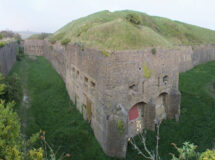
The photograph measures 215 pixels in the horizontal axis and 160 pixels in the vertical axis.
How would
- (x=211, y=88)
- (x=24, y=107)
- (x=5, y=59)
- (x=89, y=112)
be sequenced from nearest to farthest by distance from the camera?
(x=89, y=112), (x=24, y=107), (x=211, y=88), (x=5, y=59)

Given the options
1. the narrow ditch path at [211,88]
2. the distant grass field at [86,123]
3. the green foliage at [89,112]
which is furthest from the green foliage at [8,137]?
the narrow ditch path at [211,88]

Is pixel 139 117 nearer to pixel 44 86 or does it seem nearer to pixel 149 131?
pixel 149 131

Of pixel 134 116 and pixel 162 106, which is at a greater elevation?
pixel 162 106

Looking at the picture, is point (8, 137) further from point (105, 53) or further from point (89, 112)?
point (89, 112)

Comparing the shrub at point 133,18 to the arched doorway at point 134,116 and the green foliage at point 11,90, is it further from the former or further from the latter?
the green foliage at point 11,90

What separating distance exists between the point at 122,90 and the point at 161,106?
4857mm

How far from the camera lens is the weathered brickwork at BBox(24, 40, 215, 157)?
10414mm

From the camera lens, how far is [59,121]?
1412 centimetres

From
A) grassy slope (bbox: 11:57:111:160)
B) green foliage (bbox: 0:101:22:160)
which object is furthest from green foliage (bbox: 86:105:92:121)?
green foliage (bbox: 0:101:22:160)

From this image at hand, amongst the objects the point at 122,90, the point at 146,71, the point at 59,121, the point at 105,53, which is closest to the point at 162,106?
the point at 146,71

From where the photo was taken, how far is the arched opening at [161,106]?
1382cm

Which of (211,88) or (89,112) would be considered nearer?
(89,112)

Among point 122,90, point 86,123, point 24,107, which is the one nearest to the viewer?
point 122,90

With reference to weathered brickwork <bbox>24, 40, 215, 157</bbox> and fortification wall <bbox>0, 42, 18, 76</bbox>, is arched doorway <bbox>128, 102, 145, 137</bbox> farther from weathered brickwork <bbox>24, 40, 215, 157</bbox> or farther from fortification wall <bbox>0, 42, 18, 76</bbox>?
fortification wall <bbox>0, 42, 18, 76</bbox>
